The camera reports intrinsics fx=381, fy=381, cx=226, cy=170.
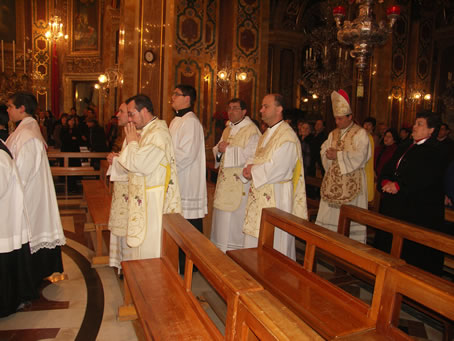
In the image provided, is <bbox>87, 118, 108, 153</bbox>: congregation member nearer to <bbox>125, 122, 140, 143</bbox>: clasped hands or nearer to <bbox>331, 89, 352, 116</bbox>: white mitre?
<bbox>331, 89, 352, 116</bbox>: white mitre

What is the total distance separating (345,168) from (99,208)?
3060mm

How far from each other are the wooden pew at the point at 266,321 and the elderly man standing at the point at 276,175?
2.09m

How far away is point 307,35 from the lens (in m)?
16.6

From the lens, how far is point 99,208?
4.75 metres

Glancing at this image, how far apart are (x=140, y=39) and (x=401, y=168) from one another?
21.3ft

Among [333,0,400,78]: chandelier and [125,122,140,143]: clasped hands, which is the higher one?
[333,0,400,78]: chandelier

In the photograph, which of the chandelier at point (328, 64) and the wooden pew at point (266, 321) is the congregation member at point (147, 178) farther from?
the chandelier at point (328, 64)

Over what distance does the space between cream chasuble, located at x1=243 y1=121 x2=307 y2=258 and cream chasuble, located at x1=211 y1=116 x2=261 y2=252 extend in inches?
25.7

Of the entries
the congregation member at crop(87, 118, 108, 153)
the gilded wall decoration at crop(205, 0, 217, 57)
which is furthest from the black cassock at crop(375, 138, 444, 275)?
the congregation member at crop(87, 118, 108, 153)

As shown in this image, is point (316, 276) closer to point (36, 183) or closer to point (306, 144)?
point (36, 183)

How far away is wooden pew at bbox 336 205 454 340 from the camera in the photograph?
247 centimetres

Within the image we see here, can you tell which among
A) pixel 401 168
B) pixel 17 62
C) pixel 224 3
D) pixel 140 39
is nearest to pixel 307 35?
pixel 224 3

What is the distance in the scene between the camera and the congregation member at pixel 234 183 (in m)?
→ 4.45

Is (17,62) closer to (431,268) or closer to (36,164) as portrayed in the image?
(36,164)
